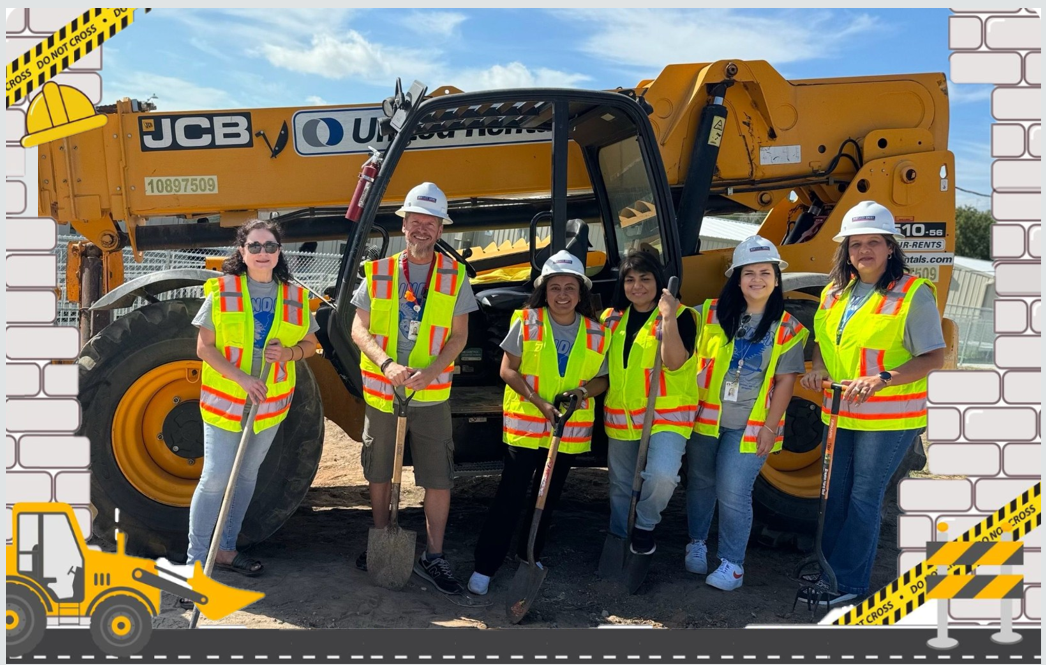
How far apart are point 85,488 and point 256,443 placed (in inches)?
30.9

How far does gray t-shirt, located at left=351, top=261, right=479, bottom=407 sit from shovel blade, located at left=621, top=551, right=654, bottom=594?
1332mm

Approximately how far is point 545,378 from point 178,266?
7197mm

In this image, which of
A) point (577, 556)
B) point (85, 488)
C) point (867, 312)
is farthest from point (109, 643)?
point (867, 312)

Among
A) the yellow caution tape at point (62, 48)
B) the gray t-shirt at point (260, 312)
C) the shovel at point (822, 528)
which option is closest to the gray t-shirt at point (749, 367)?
the shovel at point (822, 528)

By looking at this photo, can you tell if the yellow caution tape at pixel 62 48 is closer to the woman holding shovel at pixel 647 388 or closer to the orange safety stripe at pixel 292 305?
the orange safety stripe at pixel 292 305

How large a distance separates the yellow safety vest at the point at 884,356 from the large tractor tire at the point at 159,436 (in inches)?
107

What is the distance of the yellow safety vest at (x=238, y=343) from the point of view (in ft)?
14.2

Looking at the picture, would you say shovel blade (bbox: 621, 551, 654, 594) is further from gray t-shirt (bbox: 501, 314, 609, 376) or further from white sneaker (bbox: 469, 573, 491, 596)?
gray t-shirt (bbox: 501, 314, 609, 376)

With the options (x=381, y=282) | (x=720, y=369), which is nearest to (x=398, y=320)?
(x=381, y=282)

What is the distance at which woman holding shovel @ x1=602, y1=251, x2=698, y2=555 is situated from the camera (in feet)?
15.4

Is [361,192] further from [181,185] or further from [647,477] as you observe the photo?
[647,477]

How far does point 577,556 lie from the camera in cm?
530

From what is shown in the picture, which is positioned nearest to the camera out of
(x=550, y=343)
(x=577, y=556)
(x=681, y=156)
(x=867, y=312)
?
(x=867, y=312)

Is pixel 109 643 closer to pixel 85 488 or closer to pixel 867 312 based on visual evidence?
pixel 85 488
